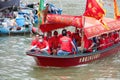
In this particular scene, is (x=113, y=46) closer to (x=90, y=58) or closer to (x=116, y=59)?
(x=116, y=59)

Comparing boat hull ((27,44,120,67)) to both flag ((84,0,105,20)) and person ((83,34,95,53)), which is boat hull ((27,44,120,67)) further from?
flag ((84,0,105,20))

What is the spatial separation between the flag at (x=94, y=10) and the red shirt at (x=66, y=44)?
1852 millimetres

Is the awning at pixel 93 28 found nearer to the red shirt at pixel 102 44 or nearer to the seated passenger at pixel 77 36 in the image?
the red shirt at pixel 102 44

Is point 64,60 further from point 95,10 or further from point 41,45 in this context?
point 95,10

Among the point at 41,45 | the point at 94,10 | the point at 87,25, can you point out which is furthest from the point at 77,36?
the point at 41,45

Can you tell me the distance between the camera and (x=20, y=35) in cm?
2717

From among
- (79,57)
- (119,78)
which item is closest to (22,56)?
(79,57)

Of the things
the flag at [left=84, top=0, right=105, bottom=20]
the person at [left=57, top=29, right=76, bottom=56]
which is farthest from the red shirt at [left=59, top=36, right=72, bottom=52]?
the flag at [left=84, top=0, right=105, bottom=20]

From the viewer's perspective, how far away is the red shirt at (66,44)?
18.4m

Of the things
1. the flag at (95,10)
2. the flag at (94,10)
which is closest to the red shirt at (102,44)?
the flag at (95,10)

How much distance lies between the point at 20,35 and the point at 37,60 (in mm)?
9028

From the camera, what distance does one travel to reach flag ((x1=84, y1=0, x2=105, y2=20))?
19406 millimetres

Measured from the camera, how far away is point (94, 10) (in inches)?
768

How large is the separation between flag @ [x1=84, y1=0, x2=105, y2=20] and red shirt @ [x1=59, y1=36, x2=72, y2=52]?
1852 millimetres
